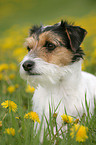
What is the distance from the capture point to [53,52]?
8.14 feet

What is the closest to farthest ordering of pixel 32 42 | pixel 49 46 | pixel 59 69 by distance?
1. pixel 59 69
2. pixel 49 46
3. pixel 32 42

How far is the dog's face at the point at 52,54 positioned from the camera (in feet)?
7.56

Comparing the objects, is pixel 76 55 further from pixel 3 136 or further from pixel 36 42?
pixel 3 136

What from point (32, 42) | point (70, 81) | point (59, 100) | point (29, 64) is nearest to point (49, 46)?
point (32, 42)

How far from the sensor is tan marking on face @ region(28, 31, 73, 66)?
242cm

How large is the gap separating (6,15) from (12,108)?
24228 millimetres

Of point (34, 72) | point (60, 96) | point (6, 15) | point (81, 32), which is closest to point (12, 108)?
point (34, 72)

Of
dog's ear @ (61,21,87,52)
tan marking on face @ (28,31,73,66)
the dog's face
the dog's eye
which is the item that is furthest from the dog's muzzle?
dog's ear @ (61,21,87,52)

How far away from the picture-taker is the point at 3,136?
1.83 m

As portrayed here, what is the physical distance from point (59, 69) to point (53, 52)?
267 mm

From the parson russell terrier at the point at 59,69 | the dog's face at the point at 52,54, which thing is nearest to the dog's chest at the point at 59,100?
the parson russell terrier at the point at 59,69

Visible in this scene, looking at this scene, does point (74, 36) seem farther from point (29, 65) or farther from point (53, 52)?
point (29, 65)

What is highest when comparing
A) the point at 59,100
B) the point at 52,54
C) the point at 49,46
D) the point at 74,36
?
the point at 74,36

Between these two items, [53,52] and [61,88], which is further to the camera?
[61,88]
